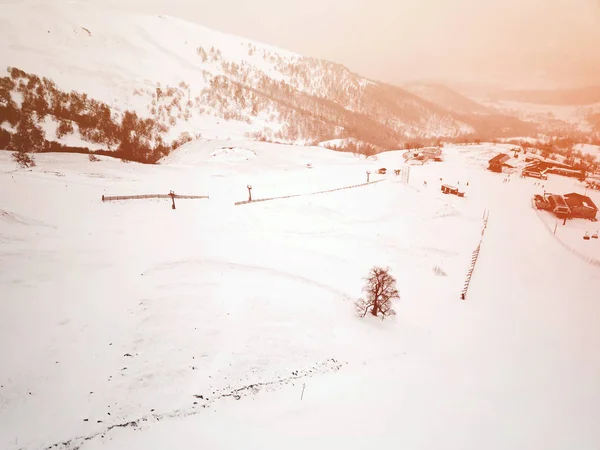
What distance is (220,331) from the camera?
1641 centimetres

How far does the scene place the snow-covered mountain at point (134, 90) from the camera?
71.6 m

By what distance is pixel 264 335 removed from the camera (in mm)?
16750

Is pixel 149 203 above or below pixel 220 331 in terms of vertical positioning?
above

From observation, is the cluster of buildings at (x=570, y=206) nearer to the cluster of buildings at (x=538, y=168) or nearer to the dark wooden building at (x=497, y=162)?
the cluster of buildings at (x=538, y=168)

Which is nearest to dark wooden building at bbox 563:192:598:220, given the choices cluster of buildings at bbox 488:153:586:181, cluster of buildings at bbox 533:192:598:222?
cluster of buildings at bbox 533:192:598:222

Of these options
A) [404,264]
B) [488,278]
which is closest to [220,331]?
[404,264]

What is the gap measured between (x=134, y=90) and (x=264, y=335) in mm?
113891

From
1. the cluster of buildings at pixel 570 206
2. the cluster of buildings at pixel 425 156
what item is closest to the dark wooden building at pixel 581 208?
the cluster of buildings at pixel 570 206

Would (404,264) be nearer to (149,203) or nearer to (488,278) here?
(488,278)

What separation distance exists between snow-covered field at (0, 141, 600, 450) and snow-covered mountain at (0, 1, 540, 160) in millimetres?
45485

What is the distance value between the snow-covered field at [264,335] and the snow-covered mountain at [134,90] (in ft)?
149

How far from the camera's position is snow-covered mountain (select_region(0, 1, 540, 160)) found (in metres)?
71.6

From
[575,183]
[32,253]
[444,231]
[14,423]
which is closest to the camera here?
[14,423]

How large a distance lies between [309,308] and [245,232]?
1192 centimetres
